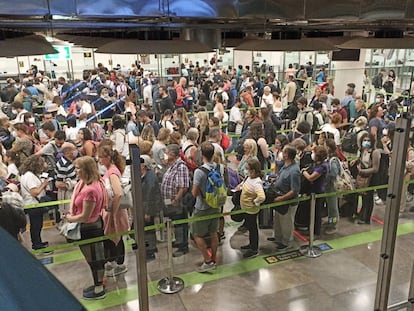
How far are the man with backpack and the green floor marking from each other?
15 centimetres

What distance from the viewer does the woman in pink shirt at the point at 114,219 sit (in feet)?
14.8

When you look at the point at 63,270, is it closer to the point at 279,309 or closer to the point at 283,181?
the point at 279,309

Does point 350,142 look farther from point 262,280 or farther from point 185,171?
point 185,171

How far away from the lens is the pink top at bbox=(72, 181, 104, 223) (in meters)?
4.39

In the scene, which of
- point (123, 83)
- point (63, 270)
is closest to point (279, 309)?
point (63, 270)

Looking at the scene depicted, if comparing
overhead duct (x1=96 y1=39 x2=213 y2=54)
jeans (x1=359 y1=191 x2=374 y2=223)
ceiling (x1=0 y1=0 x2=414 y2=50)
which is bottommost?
jeans (x1=359 y1=191 x2=374 y2=223)

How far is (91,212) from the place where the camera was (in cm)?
443

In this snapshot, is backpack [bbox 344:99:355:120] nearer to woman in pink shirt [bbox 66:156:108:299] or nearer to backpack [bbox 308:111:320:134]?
backpack [bbox 308:111:320:134]

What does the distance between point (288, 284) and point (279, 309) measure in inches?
18.0

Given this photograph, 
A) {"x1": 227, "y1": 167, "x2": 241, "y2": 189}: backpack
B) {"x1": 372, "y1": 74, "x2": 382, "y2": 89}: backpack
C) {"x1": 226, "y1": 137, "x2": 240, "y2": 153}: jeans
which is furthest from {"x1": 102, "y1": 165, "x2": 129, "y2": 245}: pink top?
{"x1": 372, "y1": 74, "x2": 382, "y2": 89}: backpack

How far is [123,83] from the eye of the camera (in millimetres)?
12609

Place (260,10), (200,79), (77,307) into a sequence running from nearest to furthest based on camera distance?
(77,307) < (260,10) < (200,79)

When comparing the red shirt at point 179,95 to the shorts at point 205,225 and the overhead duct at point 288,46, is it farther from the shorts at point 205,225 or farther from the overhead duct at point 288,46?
the overhead duct at point 288,46

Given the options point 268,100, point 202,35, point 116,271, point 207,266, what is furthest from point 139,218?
point 268,100
